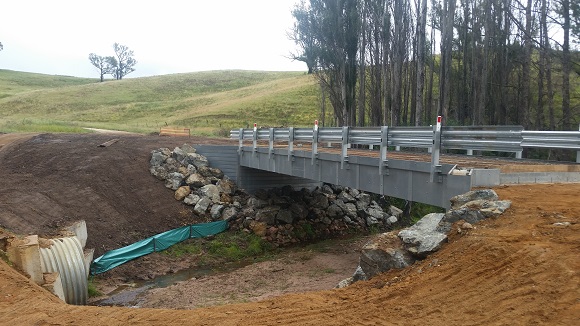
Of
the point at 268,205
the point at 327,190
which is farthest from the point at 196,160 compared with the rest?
the point at 327,190

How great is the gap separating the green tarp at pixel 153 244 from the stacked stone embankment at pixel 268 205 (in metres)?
0.87

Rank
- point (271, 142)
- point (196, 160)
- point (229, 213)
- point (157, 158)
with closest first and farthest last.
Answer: point (271, 142) < point (229, 213) < point (157, 158) < point (196, 160)

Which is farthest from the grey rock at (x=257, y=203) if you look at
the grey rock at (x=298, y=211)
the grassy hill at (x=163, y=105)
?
the grassy hill at (x=163, y=105)

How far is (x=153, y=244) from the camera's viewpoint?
54.8 feet

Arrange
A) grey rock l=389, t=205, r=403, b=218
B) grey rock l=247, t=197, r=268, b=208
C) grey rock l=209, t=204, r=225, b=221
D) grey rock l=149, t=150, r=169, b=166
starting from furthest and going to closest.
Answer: grey rock l=389, t=205, r=403, b=218, grey rock l=149, t=150, r=169, b=166, grey rock l=247, t=197, r=268, b=208, grey rock l=209, t=204, r=225, b=221

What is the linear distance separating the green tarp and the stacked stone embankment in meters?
0.87

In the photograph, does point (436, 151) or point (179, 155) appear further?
point (179, 155)

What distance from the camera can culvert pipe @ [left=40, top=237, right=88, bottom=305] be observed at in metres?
10.5

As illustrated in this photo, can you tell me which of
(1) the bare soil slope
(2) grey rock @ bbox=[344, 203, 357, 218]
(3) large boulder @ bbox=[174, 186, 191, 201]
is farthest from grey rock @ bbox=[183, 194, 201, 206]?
(1) the bare soil slope

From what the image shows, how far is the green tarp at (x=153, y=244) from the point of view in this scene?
1461cm

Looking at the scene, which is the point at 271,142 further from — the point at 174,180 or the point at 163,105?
the point at 163,105

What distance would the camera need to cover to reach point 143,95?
73.2 metres

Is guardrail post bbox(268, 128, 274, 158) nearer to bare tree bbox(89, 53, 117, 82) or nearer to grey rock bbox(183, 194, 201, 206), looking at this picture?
grey rock bbox(183, 194, 201, 206)

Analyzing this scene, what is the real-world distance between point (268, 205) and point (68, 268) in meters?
11.7
